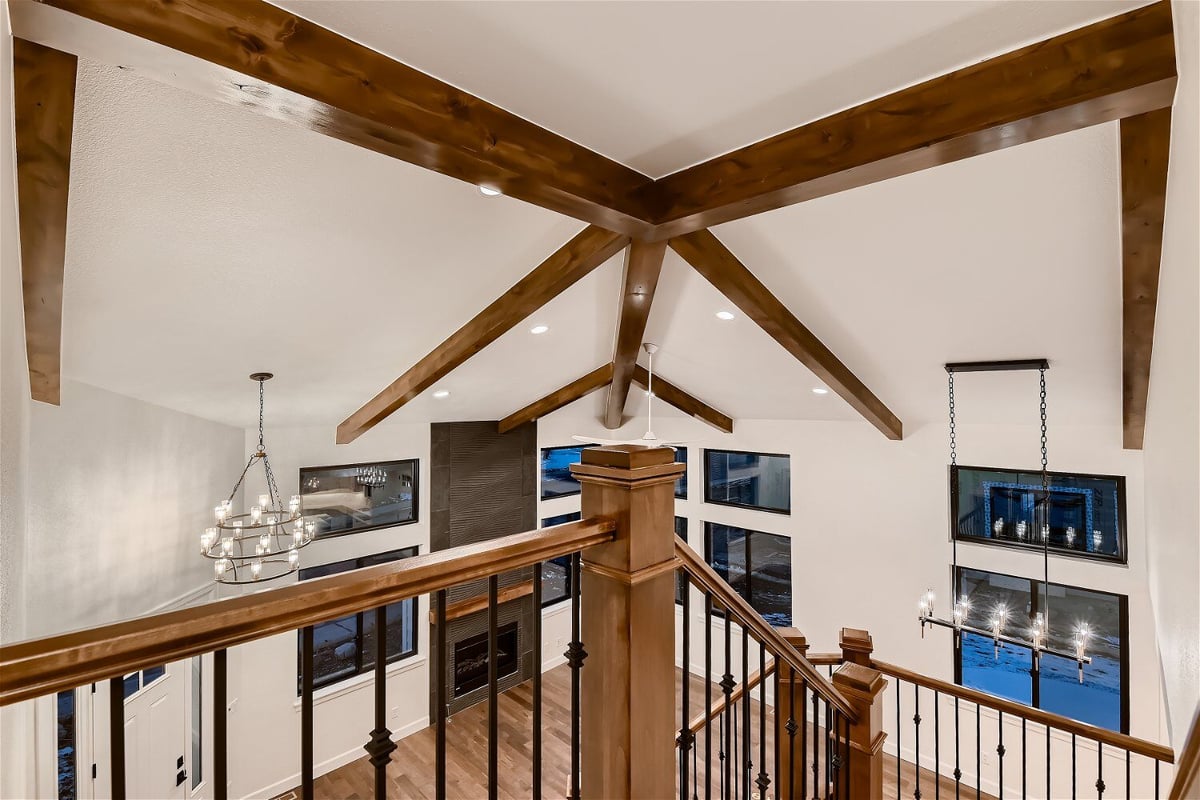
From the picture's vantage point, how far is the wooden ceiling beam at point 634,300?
360 cm

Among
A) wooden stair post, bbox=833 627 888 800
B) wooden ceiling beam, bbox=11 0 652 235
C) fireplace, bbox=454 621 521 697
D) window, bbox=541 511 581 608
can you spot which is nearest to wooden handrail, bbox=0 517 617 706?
wooden ceiling beam, bbox=11 0 652 235

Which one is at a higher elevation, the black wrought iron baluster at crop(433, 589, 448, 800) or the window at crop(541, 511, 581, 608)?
the black wrought iron baluster at crop(433, 589, 448, 800)

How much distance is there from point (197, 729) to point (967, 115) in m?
6.54

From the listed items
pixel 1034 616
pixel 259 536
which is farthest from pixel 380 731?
pixel 1034 616

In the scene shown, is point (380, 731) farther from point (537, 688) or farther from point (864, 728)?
point (864, 728)

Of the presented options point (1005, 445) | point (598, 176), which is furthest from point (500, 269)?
point (1005, 445)

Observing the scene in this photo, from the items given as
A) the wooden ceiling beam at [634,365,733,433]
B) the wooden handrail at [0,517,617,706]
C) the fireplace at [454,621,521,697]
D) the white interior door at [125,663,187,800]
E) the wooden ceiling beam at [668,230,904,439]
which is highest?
the wooden ceiling beam at [668,230,904,439]

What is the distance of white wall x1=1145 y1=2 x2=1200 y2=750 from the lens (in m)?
1.67

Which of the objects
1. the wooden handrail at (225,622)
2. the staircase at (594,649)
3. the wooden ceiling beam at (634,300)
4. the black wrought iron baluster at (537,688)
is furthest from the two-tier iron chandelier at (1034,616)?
the wooden handrail at (225,622)

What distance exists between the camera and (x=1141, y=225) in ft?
8.20

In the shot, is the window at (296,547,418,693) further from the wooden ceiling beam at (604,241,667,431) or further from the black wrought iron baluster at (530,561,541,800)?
the black wrought iron baluster at (530,561,541,800)

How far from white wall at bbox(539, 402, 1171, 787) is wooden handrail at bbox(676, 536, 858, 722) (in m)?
3.93

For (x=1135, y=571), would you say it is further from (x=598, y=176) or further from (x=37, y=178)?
(x=37, y=178)

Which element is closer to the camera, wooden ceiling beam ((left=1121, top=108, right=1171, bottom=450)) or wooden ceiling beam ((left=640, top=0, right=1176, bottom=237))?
wooden ceiling beam ((left=640, top=0, right=1176, bottom=237))
